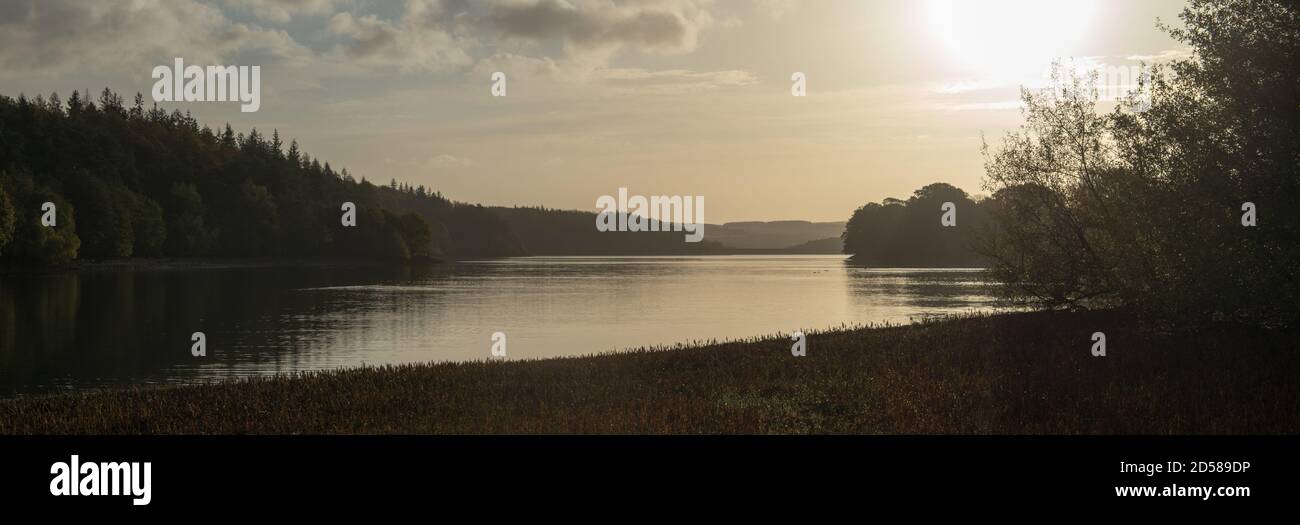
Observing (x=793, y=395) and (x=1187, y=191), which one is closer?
(x=793, y=395)

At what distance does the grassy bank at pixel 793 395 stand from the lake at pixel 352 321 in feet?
36.2

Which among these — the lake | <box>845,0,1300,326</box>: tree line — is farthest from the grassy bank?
the lake

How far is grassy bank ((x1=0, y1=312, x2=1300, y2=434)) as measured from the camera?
1526 centimetres

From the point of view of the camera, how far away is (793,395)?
19.1 metres

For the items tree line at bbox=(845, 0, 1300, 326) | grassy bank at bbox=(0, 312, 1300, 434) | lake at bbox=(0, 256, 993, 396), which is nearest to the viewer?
grassy bank at bbox=(0, 312, 1300, 434)

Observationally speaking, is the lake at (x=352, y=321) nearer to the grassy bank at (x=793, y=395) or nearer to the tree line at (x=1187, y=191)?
the tree line at (x=1187, y=191)

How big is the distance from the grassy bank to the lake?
11028 mm

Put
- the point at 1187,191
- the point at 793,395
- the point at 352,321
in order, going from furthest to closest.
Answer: the point at 352,321
the point at 1187,191
the point at 793,395

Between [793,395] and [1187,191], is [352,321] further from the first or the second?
[1187,191]

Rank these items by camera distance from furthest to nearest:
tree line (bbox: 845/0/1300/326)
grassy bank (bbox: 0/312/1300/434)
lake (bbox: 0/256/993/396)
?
lake (bbox: 0/256/993/396)
tree line (bbox: 845/0/1300/326)
grassy bank (bbox: 0/312/1300/434)

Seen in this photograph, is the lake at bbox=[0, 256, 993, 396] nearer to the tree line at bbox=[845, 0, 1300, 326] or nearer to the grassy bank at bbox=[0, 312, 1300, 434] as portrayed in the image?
the tree line at bbox=[845, 0, 1300, 326]

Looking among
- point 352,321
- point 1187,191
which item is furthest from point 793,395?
point 352,321

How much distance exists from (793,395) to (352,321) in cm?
4579

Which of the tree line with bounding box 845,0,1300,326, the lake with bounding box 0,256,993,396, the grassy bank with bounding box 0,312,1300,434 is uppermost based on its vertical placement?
the tree line with bounding box 845,0,1300,326
